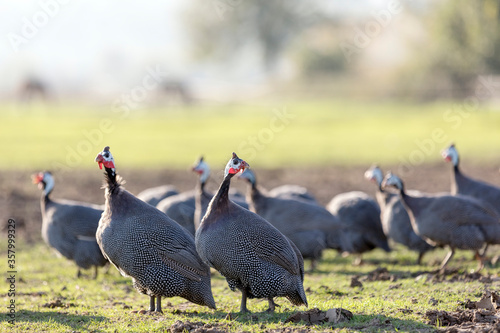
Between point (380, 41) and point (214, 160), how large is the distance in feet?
231

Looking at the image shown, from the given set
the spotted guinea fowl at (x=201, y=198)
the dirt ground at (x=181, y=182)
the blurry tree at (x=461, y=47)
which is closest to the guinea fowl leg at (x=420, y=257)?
the spotted guinea fowl at (x=201, y=198)

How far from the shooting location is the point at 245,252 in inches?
228

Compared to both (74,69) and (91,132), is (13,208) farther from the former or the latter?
(74,69)

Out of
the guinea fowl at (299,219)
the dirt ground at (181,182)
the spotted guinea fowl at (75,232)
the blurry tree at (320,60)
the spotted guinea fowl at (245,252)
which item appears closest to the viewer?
the spotted guinea fowl at (245,252)

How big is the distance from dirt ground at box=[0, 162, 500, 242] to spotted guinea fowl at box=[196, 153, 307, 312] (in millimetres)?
5797

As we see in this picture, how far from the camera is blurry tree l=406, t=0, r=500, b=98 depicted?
87.8 ft

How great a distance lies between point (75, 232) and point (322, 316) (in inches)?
156

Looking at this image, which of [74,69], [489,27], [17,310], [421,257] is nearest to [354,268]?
[421,257]

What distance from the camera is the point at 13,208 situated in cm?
1220

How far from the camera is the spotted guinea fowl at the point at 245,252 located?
5789mm

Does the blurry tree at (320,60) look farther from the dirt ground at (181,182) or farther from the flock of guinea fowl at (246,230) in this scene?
the flock of guinea fowl at (246,230)

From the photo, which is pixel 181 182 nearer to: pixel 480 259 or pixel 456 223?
pixel 456 223

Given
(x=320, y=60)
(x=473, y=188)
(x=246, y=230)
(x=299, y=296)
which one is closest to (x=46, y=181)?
(x=246, y=230)

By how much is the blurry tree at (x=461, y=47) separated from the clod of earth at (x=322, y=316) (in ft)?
62.9
